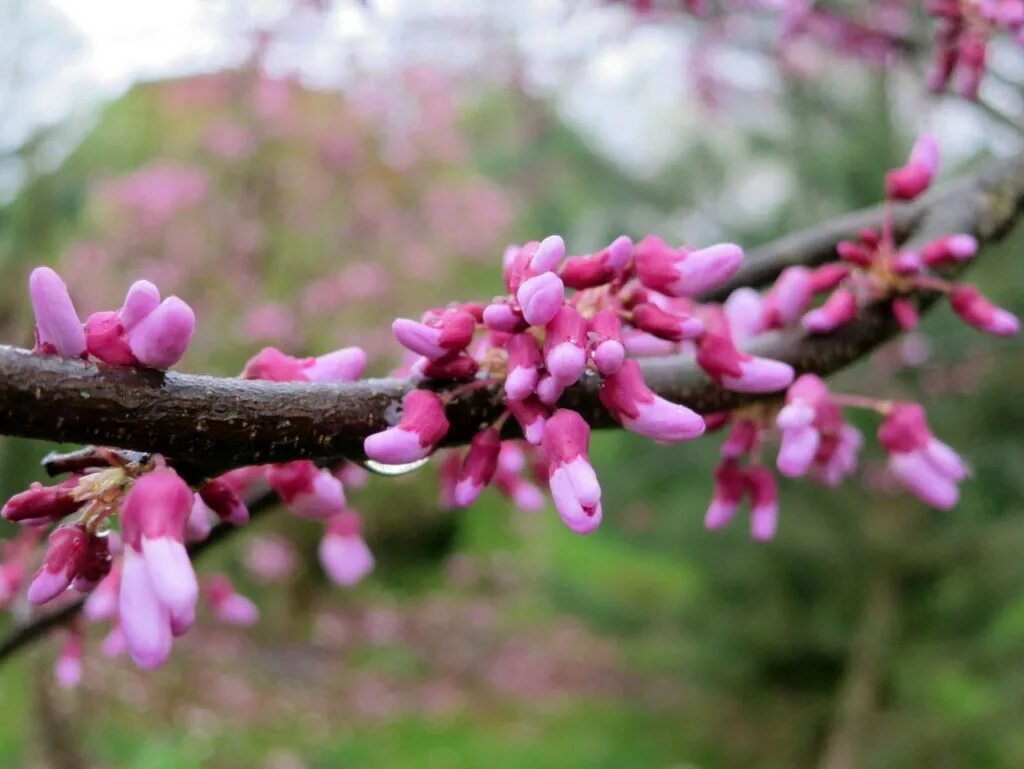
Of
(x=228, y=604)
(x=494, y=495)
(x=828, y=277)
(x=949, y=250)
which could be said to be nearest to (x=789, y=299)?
(x=828, y=277)

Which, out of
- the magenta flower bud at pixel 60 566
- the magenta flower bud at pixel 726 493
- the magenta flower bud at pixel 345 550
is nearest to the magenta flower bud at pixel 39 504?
the magenta flower bud at pixel 60 566

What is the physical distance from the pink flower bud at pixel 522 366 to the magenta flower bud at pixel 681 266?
0.17 metres

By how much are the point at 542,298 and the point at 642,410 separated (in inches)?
5.2

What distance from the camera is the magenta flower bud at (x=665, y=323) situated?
2.80 ft

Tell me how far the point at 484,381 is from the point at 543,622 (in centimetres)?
779

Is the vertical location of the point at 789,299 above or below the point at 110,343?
below

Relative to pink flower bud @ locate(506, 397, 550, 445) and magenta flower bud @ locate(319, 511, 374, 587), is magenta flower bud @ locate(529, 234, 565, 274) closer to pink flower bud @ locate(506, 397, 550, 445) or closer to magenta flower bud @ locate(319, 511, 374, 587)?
pink flower bud @ locate(506, 397, 550, 445)

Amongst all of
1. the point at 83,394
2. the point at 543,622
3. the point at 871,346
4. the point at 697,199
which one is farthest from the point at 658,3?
the point at 543,622

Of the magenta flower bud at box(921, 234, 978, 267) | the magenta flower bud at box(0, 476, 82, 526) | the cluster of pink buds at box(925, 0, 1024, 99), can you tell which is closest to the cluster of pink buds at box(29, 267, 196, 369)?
the magenta flower bud at box(0, 476, 82, 526)

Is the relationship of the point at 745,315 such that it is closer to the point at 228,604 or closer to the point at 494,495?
the point at 228,604

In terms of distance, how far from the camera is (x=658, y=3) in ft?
8.27

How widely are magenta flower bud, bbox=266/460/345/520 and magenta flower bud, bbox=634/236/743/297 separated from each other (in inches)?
14.4

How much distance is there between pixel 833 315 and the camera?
3.30 ft

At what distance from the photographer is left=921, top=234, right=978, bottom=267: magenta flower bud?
1031mm
